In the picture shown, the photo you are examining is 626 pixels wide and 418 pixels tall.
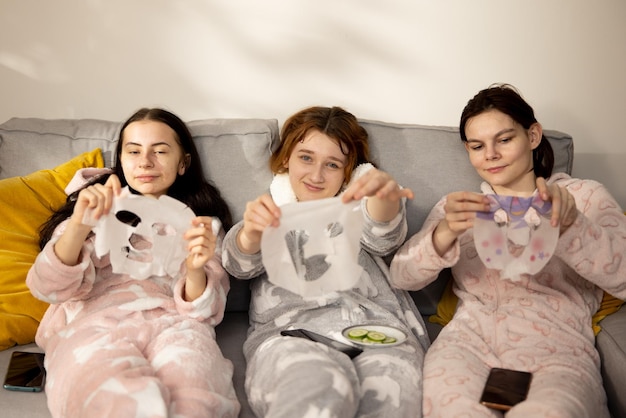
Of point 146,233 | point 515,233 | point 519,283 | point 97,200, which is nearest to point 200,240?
point 146,233

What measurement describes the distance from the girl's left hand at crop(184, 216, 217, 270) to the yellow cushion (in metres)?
0.75

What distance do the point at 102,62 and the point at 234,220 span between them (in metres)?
0.77

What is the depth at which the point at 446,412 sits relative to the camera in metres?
1.43

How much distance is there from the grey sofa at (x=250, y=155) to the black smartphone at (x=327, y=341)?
322 millimetres

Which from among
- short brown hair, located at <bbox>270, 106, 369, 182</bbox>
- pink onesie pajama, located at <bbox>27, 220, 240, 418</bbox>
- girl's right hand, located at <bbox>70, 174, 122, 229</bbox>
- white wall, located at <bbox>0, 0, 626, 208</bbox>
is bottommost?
pink onesie pajama, located at <bbox>27, 220, 240, 418</bbox>

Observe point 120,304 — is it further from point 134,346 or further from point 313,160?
point 313,160

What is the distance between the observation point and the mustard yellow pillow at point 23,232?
1.72 meters

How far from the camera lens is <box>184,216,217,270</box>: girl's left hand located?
155cm

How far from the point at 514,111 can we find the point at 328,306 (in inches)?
28.3

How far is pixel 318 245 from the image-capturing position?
5.03 feet

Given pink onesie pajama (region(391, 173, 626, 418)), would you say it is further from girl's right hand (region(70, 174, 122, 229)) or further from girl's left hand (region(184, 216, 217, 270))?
girl's right hand (region(70, 174, 122, 229))

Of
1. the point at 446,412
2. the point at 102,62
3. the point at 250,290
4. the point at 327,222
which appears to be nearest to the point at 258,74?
the point at 102,62

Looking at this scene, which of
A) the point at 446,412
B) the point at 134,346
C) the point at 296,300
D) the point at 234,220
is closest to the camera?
the point at 446,412

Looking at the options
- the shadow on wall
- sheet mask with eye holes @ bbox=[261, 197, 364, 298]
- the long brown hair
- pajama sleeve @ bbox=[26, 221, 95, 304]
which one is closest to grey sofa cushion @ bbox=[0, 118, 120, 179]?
the long brown hair
